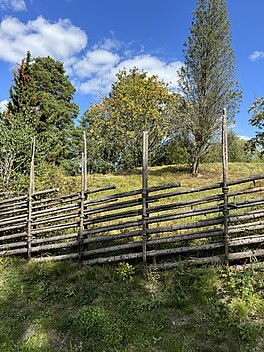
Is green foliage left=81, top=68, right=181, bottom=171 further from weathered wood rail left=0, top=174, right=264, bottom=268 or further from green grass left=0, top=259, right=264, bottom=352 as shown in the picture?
green grass left=0, top=259, right=264, bottom=352

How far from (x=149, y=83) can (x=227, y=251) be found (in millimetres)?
13317

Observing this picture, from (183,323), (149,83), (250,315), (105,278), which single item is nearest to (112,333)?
(183,323)

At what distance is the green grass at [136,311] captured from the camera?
2.72 m

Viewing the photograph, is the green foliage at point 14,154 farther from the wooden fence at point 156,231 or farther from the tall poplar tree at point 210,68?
the tall poplar tree at point 210,68

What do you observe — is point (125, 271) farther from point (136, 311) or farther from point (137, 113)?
point (137, 113)

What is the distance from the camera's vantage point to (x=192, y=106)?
A: 43.1ft

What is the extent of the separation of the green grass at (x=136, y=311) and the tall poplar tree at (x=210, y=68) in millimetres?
10193

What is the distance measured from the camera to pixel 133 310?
3201mm

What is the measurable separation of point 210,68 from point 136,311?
1216 centimetres

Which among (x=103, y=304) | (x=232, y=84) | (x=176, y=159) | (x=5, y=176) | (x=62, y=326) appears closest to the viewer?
(x=62, y=326)

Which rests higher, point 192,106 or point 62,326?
point 192,106

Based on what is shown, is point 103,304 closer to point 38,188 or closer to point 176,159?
point 38,188

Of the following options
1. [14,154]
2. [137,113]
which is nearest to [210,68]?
[137,113]

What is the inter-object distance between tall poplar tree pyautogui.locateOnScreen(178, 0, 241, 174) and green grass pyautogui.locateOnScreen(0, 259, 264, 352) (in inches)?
401
